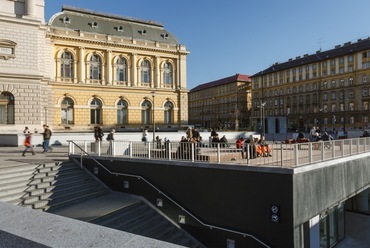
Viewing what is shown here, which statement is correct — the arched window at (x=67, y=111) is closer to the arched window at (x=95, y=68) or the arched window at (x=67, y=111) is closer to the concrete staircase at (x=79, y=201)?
the arched window at (x=95, y=68)

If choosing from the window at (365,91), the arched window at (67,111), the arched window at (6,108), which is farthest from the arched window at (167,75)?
the window at (365,91)

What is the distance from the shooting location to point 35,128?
2948 cm

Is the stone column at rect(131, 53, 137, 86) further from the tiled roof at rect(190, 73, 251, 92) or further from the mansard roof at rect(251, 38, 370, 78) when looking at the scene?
the tiled roof at rect(190, 73, 251, 92)

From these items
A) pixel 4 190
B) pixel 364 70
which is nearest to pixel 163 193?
pixel 4 190

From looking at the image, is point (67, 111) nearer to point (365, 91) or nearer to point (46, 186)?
point (46, 186)

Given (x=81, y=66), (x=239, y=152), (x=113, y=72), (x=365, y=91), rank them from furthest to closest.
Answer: (x=365, y=91) → (x=113, y=72) → (x=81, y=66) → (x=239, y=152)

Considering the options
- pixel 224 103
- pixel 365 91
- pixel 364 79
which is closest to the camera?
pixel 364 79

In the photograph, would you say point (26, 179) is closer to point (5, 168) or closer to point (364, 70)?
point (5, 168)

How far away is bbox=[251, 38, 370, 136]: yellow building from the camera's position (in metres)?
74.9

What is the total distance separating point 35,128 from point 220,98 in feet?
314

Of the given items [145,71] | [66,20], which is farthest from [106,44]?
[145,71]

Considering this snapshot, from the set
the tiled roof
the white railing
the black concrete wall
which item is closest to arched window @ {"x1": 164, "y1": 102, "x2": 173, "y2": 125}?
the white railing

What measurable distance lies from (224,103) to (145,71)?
230 ft

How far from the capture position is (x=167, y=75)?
53.1m
